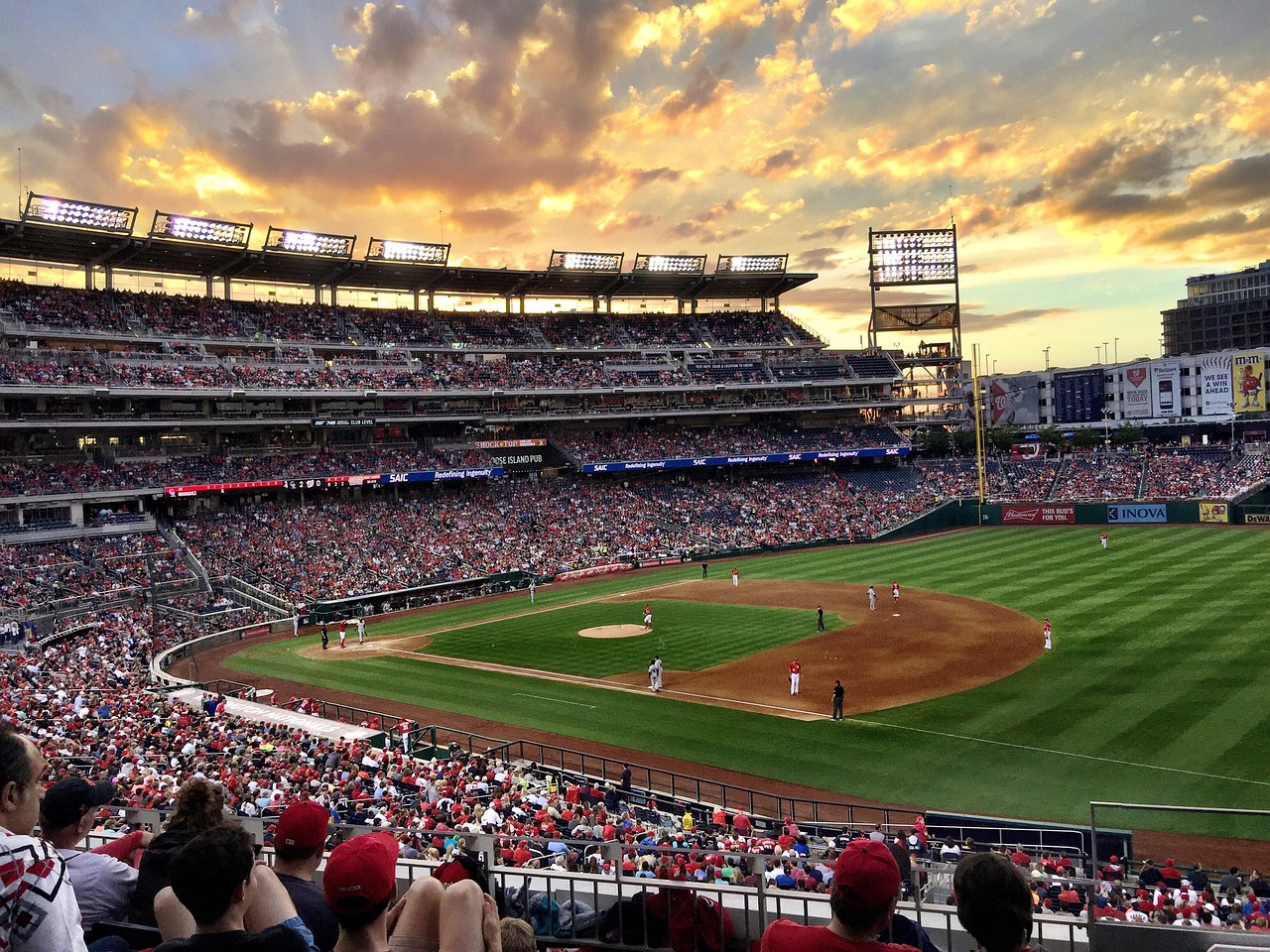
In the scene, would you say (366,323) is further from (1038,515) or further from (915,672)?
(915,672)

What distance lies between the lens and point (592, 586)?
51.3 m

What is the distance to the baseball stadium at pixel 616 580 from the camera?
16422 millimetres

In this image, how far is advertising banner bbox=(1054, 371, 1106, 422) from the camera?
115 m

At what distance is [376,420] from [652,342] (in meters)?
28.1

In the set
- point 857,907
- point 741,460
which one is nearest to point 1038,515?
point 741,460

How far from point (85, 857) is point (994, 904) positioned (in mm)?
4931

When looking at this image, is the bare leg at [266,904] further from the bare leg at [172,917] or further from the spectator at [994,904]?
the spectator at [994,904]

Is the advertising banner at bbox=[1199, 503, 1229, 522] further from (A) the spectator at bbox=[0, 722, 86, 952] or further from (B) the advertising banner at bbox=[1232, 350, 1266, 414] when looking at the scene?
(A) the spectator at bbox=[0, 722, 86, 952]

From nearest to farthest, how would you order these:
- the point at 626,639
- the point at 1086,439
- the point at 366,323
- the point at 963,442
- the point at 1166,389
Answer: the point at 626,639 < the point at 366,323 < the point at 1086,439 < the point at 963,442 < the point at 1166,389

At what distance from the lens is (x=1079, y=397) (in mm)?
117500

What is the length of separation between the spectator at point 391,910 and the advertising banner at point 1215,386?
116956 millimetres

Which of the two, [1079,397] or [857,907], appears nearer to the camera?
[857,907]

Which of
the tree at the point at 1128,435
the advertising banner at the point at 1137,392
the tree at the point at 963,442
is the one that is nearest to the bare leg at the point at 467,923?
the tree at the point at 963,442

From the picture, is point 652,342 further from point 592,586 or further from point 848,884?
point 848,884
